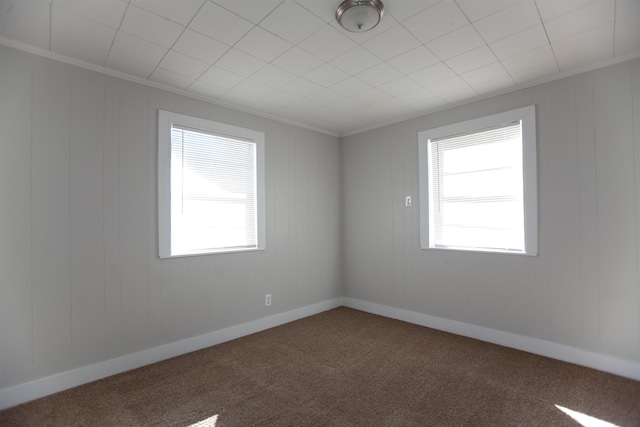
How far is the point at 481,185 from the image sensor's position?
340 cm

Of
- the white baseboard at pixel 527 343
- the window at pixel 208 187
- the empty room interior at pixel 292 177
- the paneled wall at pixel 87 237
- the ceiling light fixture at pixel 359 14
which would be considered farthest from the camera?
the window at pixel 208 187

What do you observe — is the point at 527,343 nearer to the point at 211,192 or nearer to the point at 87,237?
the point at 211,192

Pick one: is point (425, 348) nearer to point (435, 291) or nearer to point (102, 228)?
point (435, 291)

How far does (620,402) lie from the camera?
7.15ft

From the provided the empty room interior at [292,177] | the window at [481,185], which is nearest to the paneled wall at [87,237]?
the empty room interior at [292,177]

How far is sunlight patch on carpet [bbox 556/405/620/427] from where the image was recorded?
1961 millimetres

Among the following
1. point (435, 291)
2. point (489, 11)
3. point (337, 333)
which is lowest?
point (337, 333)

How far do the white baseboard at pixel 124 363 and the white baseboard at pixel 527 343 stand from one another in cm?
152

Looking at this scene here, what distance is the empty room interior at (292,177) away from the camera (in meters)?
2.14

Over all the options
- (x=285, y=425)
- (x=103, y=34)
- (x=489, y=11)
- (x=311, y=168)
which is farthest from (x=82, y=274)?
(x=489, y=11)

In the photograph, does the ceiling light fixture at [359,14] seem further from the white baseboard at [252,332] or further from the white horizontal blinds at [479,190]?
the white baseboard at [252,332]

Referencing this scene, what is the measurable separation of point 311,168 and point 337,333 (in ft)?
7.16

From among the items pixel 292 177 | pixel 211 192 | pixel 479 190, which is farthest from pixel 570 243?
pixel 211 192

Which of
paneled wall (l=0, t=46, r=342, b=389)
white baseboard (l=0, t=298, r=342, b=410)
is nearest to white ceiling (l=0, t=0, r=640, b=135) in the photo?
paneled wall (l=0, t=46, r=342, b=389)
